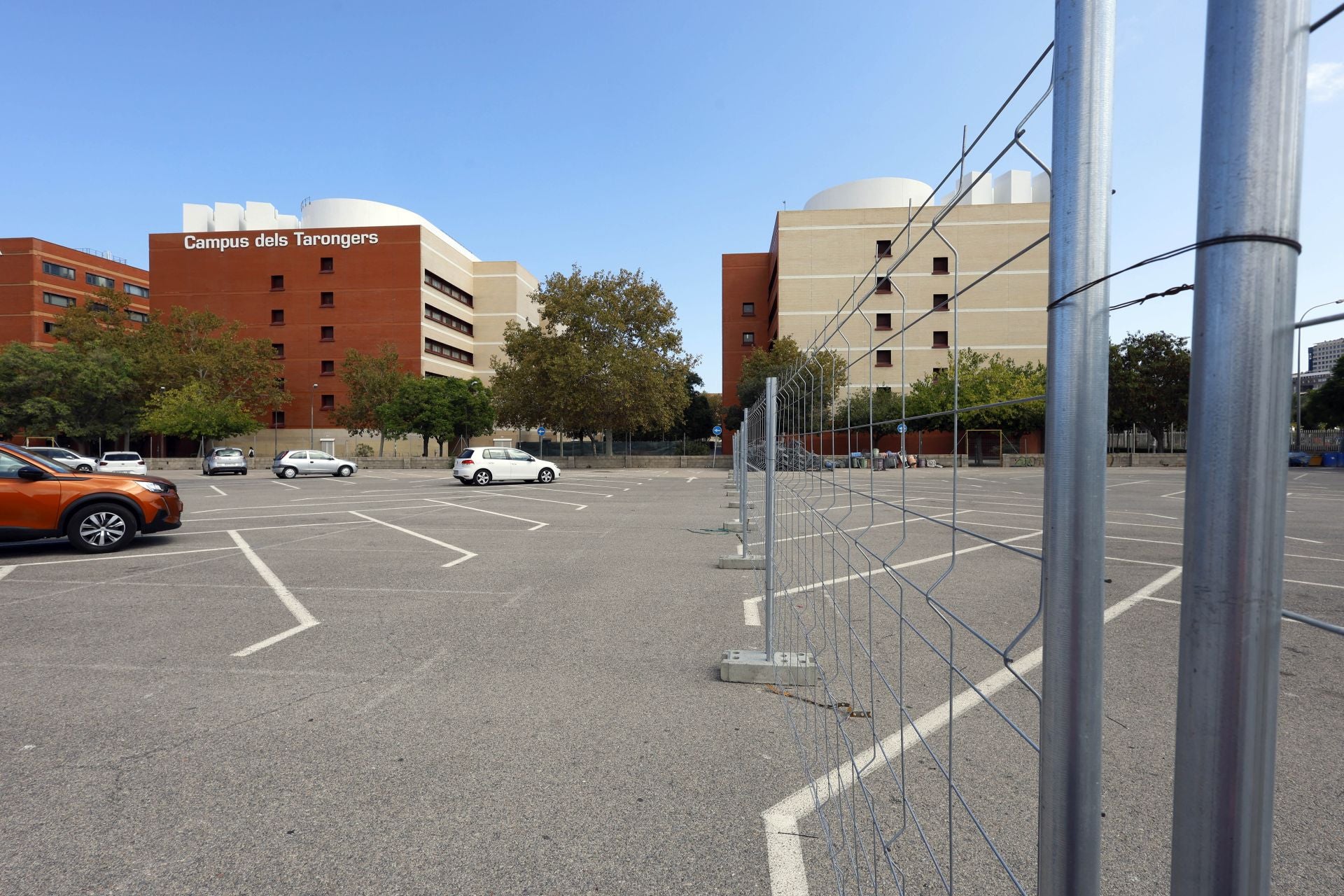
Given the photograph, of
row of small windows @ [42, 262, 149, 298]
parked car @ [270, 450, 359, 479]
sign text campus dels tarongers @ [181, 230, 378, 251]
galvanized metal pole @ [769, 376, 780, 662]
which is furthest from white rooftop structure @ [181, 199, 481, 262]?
galvanized metal pole @ [769, 376, 780, 662]

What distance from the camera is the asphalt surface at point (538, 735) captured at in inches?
105

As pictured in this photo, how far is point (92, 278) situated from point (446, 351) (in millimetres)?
36860

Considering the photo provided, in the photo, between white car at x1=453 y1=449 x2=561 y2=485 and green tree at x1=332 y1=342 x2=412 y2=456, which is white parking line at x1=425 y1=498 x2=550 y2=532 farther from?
green tree at x1=332 y1=342 x2=412 y2=456

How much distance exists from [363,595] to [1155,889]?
21.6 ft

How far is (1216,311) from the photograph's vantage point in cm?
84

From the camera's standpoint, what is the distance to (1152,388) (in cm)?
5147

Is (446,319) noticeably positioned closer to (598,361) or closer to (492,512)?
(598,361)

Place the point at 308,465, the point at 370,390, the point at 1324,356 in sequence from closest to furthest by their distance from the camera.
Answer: the point at 1324,356, the point at 308,465, the point at 370,390

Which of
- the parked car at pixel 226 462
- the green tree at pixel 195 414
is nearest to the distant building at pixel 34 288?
the green tree at pixel 195 414

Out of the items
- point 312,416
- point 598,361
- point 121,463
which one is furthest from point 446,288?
point 121,463

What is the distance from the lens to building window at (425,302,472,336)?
65.2m

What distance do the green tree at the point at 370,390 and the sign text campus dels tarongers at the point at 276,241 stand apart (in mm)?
9781

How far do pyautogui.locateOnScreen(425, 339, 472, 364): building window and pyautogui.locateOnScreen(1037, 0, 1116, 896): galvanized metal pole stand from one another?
6671cm

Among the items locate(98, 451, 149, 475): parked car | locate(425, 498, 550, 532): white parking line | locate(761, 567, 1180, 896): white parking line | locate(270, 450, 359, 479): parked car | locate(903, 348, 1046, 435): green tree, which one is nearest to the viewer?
locate(761, 567, 1180, 896): white parking line
